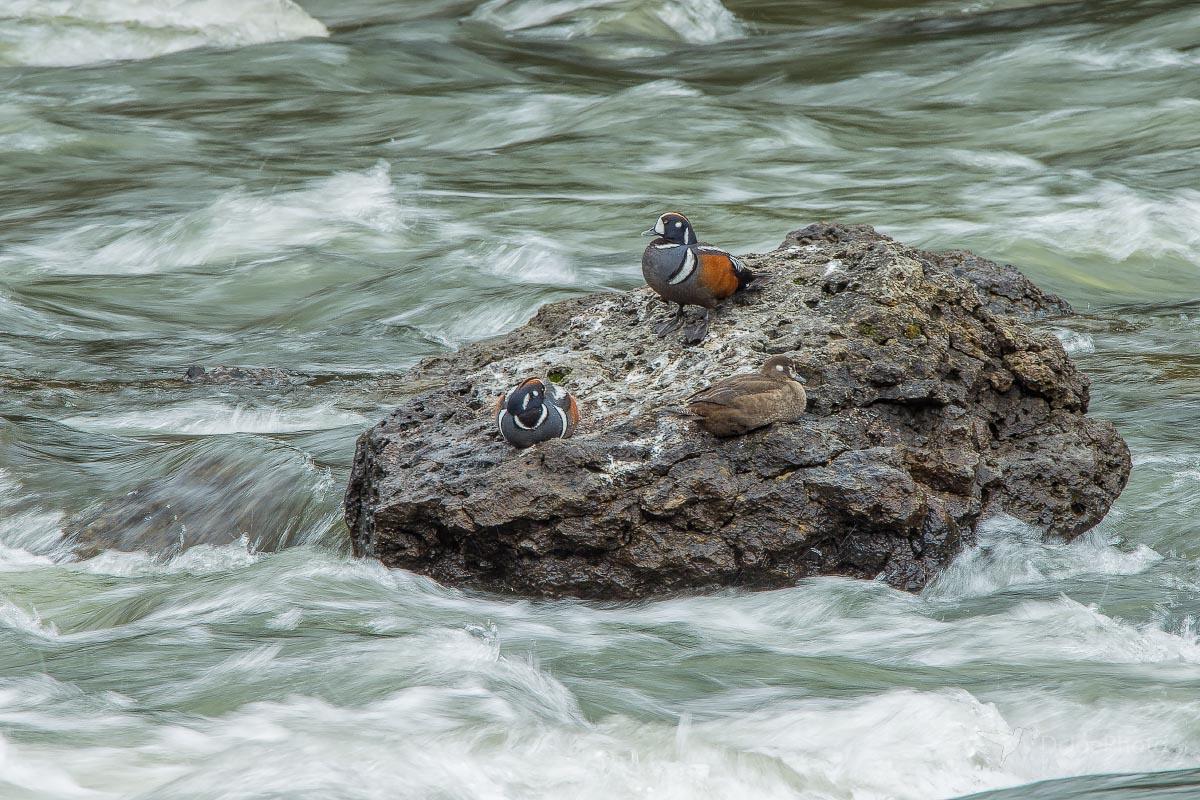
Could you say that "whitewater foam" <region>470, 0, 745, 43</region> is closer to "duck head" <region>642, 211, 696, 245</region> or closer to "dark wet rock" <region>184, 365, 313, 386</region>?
"dark wet rock" <region>184, 365, 313, 386</region>

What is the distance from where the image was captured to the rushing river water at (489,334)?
4.76m

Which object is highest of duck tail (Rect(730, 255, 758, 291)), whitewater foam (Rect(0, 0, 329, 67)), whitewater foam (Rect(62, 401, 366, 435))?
whitewater foam (Rect(0, 0, 329, 67))

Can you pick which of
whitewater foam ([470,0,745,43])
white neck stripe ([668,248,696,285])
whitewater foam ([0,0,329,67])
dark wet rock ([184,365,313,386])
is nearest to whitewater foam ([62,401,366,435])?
dark wet rock ([184,365,313,386])

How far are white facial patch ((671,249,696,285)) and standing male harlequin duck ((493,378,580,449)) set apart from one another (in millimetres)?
822

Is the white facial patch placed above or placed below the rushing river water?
above

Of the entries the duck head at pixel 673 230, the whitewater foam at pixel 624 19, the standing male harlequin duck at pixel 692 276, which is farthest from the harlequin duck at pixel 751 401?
the whitewater foam at pixel 624 19

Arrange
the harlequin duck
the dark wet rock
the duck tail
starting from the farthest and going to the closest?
the dark wet rock < the duck tail < the harlequin duck

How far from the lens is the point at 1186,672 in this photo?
5.17 m

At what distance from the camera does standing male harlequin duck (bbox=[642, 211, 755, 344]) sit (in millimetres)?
6130

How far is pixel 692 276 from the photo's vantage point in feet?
20.2

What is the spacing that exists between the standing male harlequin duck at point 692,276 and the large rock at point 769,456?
0.29 feet

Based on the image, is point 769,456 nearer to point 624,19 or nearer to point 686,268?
point 686,268

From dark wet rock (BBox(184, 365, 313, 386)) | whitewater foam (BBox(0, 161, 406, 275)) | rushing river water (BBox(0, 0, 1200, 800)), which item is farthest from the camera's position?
whitewater foam (BBox(0, 161, 406, 275))

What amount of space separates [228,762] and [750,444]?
7.57ft
